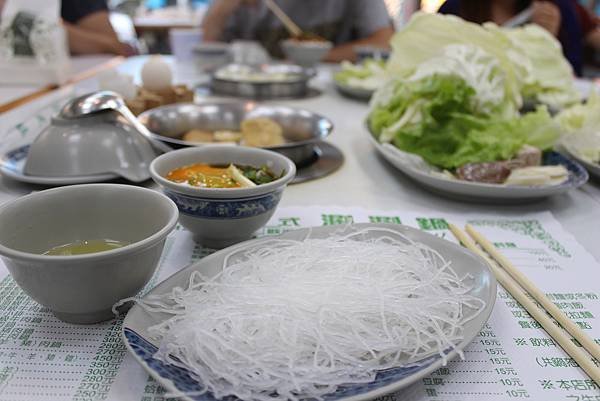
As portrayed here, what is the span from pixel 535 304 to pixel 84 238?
755 millimetres

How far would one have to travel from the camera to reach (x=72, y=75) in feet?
7.96

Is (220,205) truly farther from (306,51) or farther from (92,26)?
(92,26)

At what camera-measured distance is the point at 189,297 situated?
671 mm

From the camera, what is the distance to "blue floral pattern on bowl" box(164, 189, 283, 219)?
0.85 m

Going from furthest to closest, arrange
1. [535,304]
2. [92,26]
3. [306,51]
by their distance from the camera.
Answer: [92,26] < [306,51] < [535,304]

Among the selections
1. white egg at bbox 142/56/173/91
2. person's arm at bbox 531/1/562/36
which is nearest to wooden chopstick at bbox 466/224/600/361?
white egg at bbox 142/56/173/91

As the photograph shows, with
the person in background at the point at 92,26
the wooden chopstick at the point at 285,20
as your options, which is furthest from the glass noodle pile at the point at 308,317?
the person in background at the point at 92,26

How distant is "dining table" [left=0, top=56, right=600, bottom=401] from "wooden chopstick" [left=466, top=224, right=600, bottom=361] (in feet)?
0.14

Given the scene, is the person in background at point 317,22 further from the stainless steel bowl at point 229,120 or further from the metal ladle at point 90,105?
the metal ladle at point 90,105

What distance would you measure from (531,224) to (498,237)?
0.13m

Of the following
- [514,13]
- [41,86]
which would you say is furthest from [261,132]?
[514,13]

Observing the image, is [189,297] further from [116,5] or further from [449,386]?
[116,5]

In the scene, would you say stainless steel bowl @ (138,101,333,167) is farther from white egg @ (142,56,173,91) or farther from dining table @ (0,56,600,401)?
white egg @ (142,56,173,91)

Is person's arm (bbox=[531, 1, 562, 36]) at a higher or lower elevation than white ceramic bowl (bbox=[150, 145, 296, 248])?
lower
